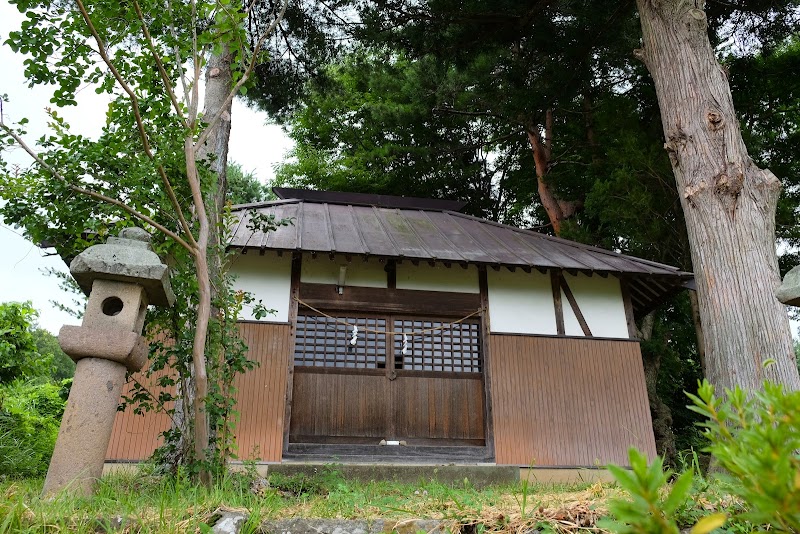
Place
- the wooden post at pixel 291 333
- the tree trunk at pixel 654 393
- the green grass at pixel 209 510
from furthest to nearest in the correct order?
the tree trunk at pixel 654 393 < the wooden post at pixel 291 333 < the green grass at pixel 209 510

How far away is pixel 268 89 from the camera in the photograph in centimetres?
871

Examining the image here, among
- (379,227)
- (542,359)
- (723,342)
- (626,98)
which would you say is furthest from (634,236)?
(723,342)

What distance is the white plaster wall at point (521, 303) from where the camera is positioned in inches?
309

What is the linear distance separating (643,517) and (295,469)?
20.0 ft

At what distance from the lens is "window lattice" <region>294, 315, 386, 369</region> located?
758 centimetres

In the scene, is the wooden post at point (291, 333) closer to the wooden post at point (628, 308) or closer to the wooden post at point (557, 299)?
the wooden post at point (557, 299)

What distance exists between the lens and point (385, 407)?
24.3 feet

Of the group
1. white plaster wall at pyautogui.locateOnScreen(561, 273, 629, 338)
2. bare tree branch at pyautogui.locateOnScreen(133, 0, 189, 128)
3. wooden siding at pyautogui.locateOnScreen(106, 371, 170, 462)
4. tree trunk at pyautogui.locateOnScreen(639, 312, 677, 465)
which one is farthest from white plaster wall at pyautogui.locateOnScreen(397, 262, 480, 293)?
bare tree branch at pyautogui.locateOnScreen(133, 0, 189, 128)

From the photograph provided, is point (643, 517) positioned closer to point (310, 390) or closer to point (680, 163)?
point (680, 163)

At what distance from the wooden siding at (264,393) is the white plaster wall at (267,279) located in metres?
0.21

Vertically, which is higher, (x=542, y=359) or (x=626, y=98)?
(x=626, y=98)

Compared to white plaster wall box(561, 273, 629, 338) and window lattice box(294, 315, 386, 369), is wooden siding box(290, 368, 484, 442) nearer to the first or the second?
window lattice box(294, 315, 386, 369)

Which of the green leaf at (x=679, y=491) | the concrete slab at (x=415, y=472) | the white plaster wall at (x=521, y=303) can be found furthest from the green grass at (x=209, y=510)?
the white plaster wall at (x=521, y=303)

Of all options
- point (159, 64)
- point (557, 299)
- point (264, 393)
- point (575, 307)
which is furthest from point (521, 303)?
point (159, 64)
